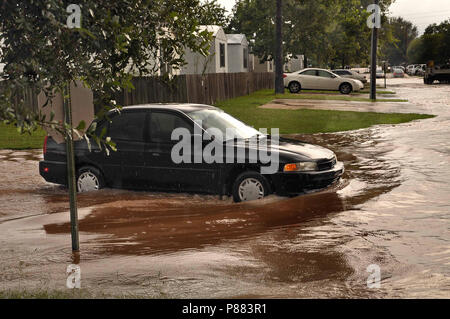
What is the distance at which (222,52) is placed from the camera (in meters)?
42.9

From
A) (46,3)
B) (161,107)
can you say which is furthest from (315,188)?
(46,3)

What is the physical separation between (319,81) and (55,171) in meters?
31.9

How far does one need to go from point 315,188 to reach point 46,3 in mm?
5829

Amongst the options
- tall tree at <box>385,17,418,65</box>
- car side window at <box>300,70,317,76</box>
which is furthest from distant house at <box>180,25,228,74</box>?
tall tree at <box>385,17,418,65</box>

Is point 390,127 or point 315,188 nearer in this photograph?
point 315,188

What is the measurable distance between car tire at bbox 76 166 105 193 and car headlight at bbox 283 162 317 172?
10.4 ft

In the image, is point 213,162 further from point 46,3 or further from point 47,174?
point 46,3

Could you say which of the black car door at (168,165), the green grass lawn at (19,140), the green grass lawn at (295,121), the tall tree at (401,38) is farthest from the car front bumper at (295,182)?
the tall tree at (401,38)

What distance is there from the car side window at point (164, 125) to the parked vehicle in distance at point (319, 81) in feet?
104

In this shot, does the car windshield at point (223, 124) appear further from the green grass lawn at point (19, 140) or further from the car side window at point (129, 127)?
the green grass lawn at point (19, 140)

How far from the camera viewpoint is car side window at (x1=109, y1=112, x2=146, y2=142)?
10.2 meters

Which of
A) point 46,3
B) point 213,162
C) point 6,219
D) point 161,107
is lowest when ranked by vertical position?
point 6,219

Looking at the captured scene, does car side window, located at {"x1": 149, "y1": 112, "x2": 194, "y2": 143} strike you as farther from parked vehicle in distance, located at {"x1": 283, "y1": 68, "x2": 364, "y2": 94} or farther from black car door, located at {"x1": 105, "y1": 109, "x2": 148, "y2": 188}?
parked vehicle in distance, located at {"x1": 283, "y1": 68, "x2": 364, "y2": 94}

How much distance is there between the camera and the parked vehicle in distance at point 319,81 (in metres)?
40.8
